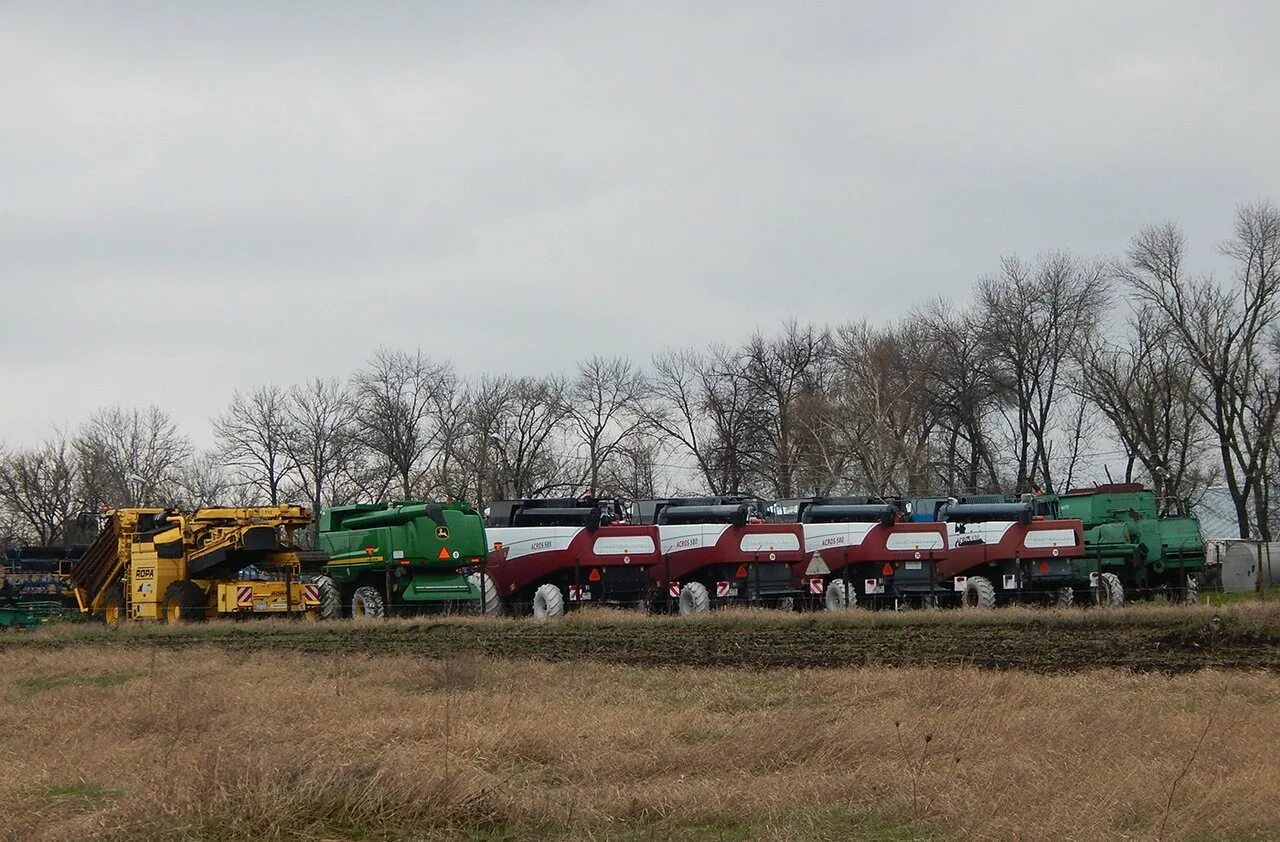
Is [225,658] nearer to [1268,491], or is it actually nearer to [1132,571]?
[1132,571]

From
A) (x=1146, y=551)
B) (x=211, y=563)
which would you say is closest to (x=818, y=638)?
(x=211, y=563)

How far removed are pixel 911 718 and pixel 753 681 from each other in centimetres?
377

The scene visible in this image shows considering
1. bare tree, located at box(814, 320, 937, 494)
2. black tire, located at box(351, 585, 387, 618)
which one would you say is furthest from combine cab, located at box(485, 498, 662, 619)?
bare tree, located at box(814, 320, 937, 494)

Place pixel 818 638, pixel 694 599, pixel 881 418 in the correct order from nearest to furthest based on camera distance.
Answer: pixel 818 638
pixel 694 599
pixel 881 418

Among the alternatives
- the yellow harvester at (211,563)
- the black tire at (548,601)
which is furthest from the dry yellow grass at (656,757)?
the yellow harvester at (211,563)

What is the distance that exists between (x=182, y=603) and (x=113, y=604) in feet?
12.0

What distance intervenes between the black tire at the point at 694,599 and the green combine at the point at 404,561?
4.50m

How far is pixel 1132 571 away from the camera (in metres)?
35.0

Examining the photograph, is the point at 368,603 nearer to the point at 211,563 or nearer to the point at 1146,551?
the point at 211,563

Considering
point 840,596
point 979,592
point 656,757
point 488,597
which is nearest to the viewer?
point 656,757

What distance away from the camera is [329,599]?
3173 cm

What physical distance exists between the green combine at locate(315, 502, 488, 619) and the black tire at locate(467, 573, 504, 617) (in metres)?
0.18

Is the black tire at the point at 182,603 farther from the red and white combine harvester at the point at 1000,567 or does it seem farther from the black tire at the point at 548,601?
the red and white combine harvester at the point at 1000,567

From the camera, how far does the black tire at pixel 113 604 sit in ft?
108
